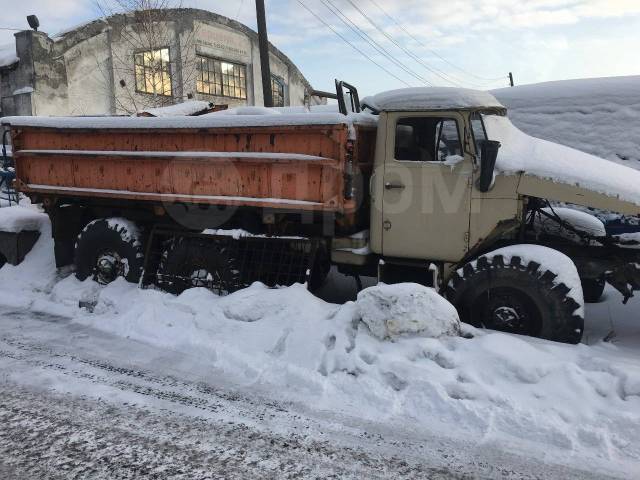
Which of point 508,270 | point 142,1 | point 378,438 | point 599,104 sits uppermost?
point 142,1

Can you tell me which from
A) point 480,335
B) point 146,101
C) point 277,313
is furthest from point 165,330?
point 146,101

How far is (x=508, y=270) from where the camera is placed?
4297mm

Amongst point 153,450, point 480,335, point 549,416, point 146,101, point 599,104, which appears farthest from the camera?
point 146,101

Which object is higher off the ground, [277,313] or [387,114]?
[387,114]

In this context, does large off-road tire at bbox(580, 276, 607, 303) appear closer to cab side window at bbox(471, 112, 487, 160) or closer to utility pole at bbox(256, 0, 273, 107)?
cab side window at bbox(471, 112, 487, 160)

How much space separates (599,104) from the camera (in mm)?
9312

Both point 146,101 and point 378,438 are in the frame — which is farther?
point 146,101

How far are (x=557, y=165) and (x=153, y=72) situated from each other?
17.5 metres

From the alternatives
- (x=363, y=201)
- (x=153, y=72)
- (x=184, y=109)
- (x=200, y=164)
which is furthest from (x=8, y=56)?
(x=363, y=201)

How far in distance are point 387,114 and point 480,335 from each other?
7.69ft

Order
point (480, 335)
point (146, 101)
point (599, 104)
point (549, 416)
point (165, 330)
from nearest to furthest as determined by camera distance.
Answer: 1. point (549, 416)
2. point (480, 335)
3. point (165, 330)
4. point (599, 104)
5. point (146, 101)

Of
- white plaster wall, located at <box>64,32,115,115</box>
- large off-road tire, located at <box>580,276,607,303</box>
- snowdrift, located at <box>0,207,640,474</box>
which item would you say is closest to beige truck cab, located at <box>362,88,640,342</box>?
snowdrift, located at <box>0,207,640,474</box>

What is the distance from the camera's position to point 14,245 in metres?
6.57

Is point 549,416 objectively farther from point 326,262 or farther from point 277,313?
point 326,262
